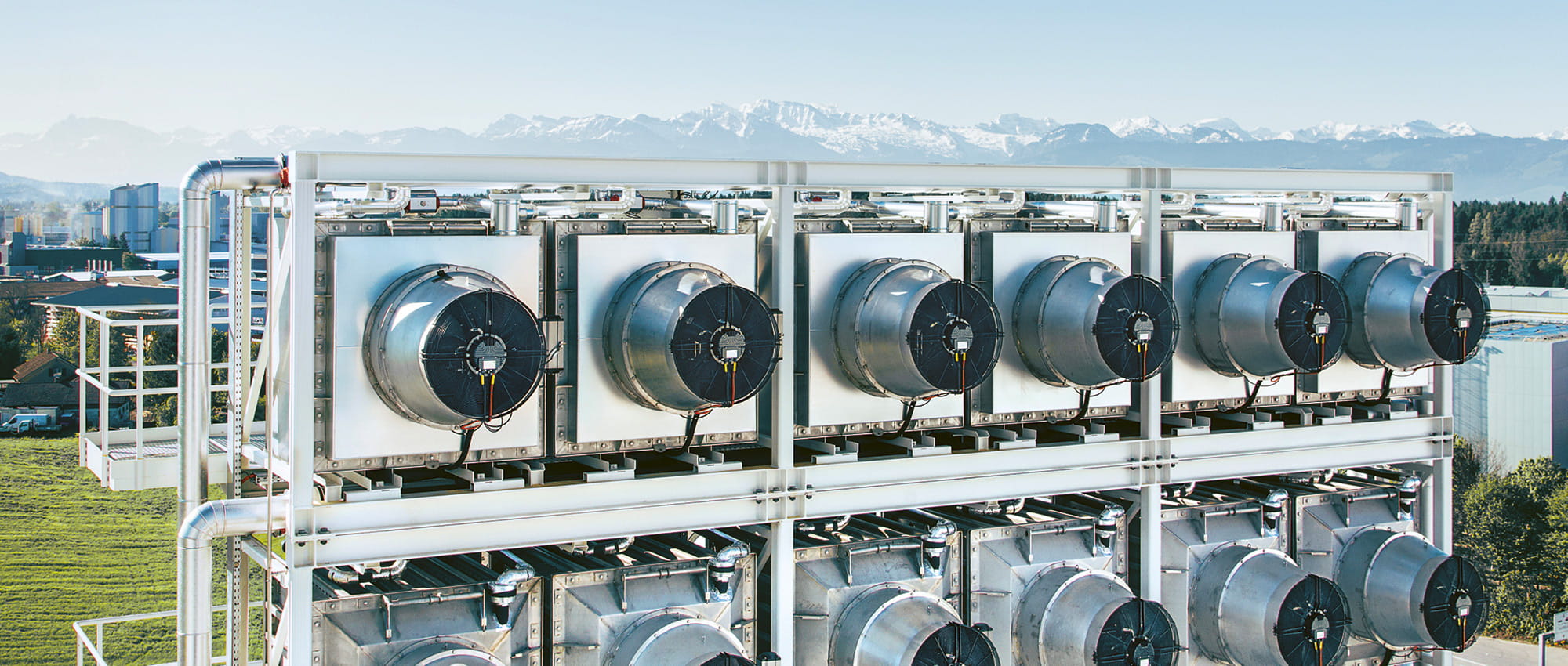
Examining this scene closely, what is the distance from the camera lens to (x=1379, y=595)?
11.9m

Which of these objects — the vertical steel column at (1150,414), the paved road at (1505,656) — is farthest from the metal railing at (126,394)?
the paved road at (1505,656)

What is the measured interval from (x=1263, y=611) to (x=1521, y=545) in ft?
133

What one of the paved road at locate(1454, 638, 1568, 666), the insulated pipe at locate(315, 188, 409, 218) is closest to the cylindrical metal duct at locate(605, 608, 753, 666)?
the insulated pipe at locate(315, 188, 409, 218)

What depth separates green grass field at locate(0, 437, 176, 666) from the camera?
72562mm

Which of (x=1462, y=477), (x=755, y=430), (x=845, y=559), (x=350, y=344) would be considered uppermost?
(x=350, y=344)

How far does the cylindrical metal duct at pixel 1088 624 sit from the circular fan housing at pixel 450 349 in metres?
4.68

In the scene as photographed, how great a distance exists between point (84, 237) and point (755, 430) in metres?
99.8

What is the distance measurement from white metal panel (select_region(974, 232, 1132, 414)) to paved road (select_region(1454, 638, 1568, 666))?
33655 millimetres

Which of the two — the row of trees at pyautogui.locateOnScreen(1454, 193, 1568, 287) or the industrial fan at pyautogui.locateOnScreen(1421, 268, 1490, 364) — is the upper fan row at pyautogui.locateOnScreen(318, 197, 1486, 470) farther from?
the row of trees at pyautogui.locateOnScreen(1454, 193, 1568, 287)

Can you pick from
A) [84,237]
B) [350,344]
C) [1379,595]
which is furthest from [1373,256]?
[84,237]

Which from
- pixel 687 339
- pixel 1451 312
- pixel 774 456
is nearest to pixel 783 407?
pixel 774 456

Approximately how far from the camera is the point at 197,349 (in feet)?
28.5

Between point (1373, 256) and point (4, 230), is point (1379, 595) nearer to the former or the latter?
point (1373, 256)

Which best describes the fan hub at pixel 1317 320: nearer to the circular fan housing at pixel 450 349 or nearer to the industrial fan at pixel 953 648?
the industrial fan at pixel 953 648
